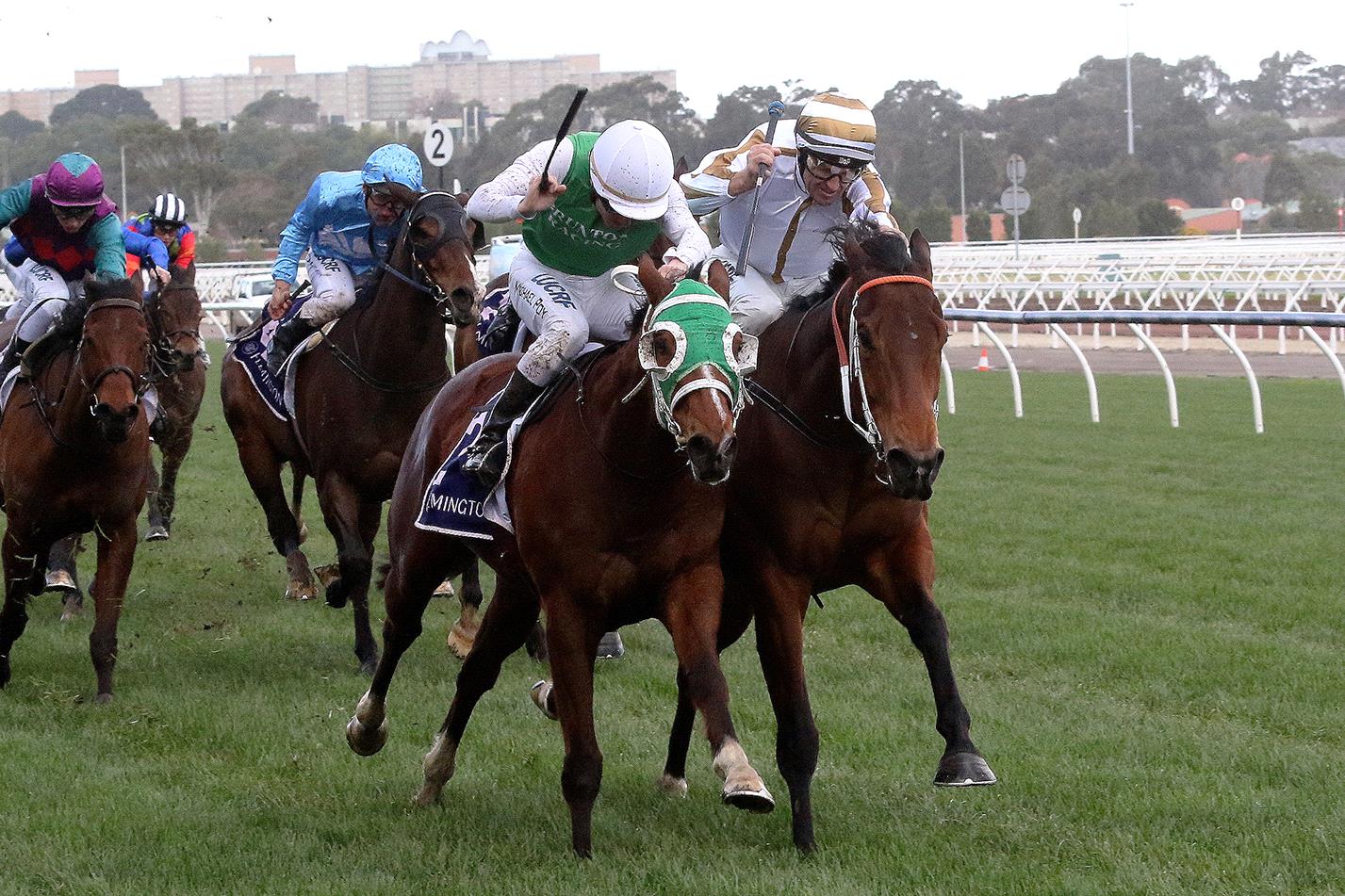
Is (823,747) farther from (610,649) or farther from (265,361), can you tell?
(265,361)

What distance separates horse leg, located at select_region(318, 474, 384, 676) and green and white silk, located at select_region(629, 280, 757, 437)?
3359mm

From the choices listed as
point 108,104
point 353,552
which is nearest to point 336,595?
point 353,552

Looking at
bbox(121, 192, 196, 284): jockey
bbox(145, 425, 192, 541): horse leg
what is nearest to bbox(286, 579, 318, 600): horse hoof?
bbox(145, 425, 192, 541): horse leg

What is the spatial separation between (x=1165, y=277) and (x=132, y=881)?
22.1 meters

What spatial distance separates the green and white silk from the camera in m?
4.04

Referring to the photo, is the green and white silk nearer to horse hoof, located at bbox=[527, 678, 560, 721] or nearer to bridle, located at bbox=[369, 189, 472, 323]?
horse hoof, located at bbox=[527, 678, 560, 721]

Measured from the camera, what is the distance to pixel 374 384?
300 inches

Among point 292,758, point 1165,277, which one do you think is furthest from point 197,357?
point 1165,277

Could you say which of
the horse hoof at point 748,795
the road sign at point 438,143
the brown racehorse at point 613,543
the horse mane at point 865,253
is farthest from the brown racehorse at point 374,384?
the road sign at point 438,143

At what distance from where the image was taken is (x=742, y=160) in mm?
5758

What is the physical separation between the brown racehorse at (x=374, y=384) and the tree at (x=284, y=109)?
107 metres

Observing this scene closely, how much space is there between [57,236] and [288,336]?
1.12 meters

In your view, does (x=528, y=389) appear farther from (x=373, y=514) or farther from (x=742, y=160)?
(x=373, y=514)

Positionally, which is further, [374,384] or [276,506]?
[276,506]
